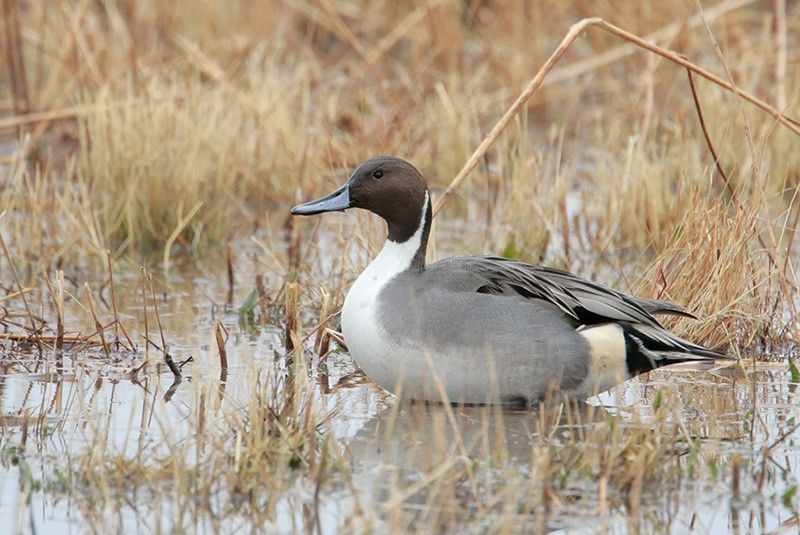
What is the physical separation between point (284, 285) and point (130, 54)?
9.44 feet

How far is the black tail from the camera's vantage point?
440 cm

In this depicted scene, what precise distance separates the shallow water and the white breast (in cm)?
16

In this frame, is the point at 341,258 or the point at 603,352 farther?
→ the point at 341,258

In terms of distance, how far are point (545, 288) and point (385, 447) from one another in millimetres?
806

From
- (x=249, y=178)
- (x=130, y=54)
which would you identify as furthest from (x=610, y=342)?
(x=130, y=54)

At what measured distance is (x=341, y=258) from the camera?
576 centimetres

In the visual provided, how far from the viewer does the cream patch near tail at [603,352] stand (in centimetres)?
439

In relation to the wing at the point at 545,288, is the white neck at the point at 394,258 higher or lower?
higher

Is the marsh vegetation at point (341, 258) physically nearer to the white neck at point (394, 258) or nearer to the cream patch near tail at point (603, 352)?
the cream patch near tail at point (603, 352)

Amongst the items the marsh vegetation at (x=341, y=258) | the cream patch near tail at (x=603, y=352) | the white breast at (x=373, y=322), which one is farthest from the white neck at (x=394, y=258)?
the cream patch near tail at (x=603, y=352)

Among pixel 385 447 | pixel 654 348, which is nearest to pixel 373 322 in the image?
pixel 385 447

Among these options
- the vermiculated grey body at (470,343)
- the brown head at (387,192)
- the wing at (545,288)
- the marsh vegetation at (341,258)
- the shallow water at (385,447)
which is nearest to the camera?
the shallow water at (385,447)

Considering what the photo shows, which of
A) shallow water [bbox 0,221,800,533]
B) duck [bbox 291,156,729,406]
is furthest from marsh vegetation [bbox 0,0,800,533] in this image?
duck [bbox 291,156,729,406]

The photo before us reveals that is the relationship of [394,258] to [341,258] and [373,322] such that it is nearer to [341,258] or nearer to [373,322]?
[373,322]
